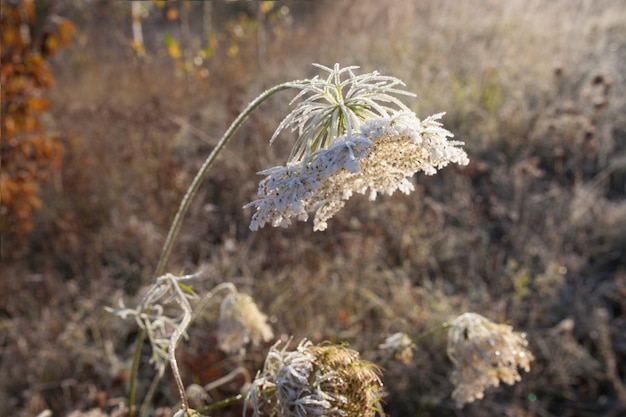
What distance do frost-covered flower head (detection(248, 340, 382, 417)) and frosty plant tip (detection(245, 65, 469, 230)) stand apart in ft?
0.96

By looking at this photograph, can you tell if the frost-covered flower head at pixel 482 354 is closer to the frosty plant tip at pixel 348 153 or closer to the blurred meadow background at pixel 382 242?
the blurred meadow background at pixel 382 242

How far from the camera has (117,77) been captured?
793cm

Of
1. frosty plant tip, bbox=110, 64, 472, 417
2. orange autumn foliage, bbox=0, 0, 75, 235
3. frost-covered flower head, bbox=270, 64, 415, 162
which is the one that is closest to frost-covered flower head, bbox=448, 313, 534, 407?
frosty plant tip, bbox=110, 64, 472, 417

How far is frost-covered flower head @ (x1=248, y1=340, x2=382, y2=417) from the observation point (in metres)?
1.17

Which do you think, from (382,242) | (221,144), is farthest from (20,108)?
(221,144)

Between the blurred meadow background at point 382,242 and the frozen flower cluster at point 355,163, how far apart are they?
2.64 feet

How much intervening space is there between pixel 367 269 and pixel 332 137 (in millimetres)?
2453

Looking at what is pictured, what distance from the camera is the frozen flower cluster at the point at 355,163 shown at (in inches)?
44.0

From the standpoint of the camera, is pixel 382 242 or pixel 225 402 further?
pixel 382 242

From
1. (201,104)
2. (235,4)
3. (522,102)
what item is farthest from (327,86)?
(235,4)

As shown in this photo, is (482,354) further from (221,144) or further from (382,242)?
(382,242)

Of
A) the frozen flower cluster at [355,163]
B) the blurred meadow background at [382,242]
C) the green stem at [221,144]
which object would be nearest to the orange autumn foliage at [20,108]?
the blurred meadow background at [382,242]

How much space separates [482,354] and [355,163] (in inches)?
31.3

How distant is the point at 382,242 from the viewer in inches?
154
